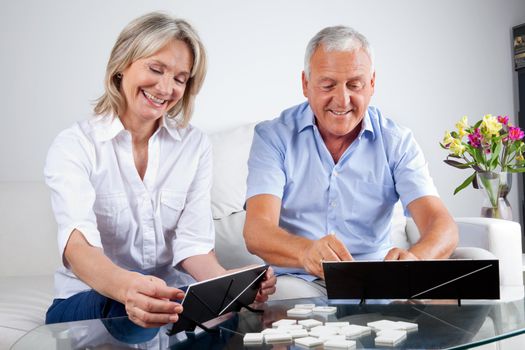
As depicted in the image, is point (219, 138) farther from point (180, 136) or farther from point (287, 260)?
point (287, 260)

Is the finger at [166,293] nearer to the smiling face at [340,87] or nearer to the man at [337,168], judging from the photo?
the man at [337,168]

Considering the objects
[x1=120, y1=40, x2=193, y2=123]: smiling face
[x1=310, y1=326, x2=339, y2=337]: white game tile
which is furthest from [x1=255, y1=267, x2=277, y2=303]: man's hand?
[x1=120, y1=40, x2=193, y2=123]: smiling face

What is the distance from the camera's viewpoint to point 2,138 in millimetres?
2666

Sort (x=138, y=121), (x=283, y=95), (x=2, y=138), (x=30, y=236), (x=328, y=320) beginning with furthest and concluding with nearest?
(x=283, y=95) < (x=2, y=138) < (x=30, y=236) < (x=138, y=121) < (x=328, y=320)

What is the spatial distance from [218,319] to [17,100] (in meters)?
1.72

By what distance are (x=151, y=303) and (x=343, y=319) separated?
36 centimetres

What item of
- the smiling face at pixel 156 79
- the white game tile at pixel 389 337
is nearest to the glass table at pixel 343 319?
the white game tile at pixel 389 337

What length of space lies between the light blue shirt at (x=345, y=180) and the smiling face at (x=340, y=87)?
9cm

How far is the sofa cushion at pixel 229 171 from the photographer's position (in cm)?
265

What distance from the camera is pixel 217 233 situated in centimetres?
260

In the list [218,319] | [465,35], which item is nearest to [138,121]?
[218,319]

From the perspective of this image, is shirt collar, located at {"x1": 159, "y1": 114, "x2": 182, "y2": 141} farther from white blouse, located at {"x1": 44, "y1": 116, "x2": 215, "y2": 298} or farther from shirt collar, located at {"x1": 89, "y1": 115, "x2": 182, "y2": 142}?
shirt collar, located at {"x1": 89, "y1": 115, "x2": 182, "y2": 142}

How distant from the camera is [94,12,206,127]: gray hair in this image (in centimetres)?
176

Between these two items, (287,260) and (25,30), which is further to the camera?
(25,30)
